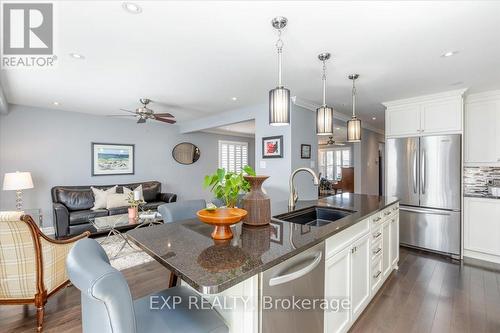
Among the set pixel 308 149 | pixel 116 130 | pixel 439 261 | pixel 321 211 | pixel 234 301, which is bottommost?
pixel 439 261

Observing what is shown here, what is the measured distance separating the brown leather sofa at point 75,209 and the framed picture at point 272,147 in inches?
96.4

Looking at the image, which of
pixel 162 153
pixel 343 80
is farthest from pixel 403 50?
pixel 162 153

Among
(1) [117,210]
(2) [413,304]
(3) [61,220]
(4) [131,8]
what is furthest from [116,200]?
(2) [413,304]

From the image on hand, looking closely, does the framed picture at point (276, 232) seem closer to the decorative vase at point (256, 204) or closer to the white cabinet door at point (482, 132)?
the decorative vase at point (256, 204)

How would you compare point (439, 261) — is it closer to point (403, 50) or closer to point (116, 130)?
point (403, 50)

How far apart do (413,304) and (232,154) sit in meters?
6.24

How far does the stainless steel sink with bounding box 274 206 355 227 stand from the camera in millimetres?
2018

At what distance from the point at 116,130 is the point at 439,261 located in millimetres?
6479

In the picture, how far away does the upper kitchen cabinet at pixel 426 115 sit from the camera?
3.45 metres

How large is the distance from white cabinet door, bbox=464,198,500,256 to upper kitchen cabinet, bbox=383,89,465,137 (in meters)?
1.09

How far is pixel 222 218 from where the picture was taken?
1200 millimetres

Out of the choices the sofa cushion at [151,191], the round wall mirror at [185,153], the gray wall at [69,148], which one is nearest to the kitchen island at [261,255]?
the sofa cushion at [151,191]

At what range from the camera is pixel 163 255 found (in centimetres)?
108

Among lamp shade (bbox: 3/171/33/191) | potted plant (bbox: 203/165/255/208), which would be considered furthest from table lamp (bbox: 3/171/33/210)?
potted plant (bbox: 203/165/255/208)
